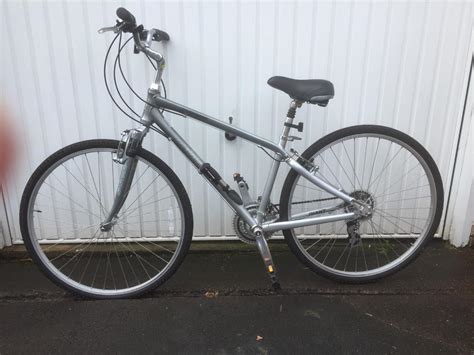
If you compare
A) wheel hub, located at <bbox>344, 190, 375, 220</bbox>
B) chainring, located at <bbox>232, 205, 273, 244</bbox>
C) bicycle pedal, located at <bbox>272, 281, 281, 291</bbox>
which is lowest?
bicycle pedal, located at <bbox>272, 281, 281, 291</bbox>

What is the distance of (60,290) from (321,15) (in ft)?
8.02

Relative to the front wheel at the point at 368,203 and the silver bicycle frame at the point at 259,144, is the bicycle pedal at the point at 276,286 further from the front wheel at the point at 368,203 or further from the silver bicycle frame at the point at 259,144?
the silver bicycle frame at the point at 259,144

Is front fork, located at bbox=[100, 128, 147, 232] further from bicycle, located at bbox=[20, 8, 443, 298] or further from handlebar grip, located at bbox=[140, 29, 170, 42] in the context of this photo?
handlebar grip, located at bbox=[140, 29, 170, 42]

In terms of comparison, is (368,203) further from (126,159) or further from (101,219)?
(101,219)

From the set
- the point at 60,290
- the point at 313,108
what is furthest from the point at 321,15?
the point at 60,290

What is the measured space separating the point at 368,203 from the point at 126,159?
150 centimetres

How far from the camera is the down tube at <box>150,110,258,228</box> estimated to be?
239 cm

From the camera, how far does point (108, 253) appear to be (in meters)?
3.06

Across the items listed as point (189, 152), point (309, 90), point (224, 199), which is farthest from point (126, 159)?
point (309, 90)

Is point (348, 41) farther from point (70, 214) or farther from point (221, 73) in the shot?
point (70, 214)

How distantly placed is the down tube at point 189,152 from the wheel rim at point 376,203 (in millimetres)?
445

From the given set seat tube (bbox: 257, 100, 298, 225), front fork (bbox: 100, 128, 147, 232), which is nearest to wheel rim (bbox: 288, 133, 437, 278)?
seat tube (bbox: 257, 100, 298, 225)

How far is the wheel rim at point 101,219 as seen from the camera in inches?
114

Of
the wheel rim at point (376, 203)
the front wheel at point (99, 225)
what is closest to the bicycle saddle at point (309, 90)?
the wheel rim at point (376, 203)
